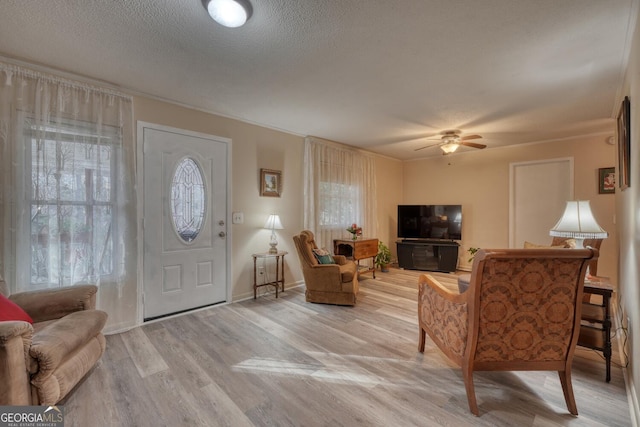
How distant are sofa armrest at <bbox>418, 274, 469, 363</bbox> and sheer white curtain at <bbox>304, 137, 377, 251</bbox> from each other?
2.49m

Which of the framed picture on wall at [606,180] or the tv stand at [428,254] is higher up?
the framed picture on wall at [606,180]

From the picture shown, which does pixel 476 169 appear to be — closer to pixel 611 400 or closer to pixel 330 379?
pixel 611 400

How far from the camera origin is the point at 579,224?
2234 millimetres

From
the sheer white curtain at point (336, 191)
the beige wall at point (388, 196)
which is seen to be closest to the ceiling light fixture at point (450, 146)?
the sheer white curtain at point (336, 191)

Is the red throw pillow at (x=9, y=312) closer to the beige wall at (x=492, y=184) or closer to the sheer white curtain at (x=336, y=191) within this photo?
the sheer white curtain at (x=336, y=191)

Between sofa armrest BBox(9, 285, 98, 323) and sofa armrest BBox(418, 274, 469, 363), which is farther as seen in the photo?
sofa armrest BBox(9, 285, 98, 323)

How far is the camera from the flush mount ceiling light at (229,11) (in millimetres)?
1579

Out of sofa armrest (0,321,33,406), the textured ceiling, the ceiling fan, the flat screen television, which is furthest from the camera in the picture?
the flat screen television

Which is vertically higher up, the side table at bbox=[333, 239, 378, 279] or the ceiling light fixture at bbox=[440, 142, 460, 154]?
the ceiling light fixture at bbox=[440, 142, 460, 154]

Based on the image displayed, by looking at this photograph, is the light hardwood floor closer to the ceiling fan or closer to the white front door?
the white front door

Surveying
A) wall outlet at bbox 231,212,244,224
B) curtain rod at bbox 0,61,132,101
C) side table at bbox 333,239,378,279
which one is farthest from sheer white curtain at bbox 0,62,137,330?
side table at bbox 333,239,378,279

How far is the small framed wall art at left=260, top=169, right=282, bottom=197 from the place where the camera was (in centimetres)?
391

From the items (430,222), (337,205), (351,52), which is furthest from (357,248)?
(351,52)

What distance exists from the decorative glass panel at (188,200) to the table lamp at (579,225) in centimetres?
368
